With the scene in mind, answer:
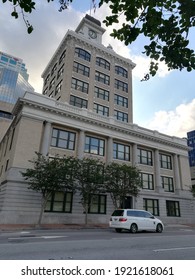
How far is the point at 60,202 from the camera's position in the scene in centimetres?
2486

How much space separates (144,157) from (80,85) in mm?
15601

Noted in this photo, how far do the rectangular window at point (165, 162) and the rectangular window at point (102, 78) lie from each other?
16.3 m

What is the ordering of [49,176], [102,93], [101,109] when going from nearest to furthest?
[49,176], [101,109], [102,93]

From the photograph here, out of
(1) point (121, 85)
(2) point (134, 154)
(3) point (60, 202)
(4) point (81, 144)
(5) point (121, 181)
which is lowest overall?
(3) point (60, 202)

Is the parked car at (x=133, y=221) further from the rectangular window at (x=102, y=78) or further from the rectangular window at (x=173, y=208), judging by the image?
the rectangular window at (x=102, y=78)

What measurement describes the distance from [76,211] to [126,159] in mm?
10963

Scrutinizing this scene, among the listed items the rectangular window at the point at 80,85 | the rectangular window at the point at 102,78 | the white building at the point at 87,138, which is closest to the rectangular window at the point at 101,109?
the white building at the point at 87,138

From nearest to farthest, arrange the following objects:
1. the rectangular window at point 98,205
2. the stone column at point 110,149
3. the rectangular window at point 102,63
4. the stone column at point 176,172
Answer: the rectangular window at point 98,205 < the stone column at point 110,149 < the stone column at point 176,172 < the rectangular window at point 102,63

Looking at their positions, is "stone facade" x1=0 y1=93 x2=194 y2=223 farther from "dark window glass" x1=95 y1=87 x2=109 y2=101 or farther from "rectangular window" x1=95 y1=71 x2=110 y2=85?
"rectangular window" x1=95 y1=71 x2=110 y2=85

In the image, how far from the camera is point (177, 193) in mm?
34969

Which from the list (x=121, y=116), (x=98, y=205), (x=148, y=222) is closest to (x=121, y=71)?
(x=121, y=116)

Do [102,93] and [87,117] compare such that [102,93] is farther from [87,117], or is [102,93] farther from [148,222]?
[148,222]

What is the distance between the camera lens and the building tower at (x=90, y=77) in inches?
1441

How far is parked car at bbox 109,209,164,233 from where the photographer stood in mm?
16922
